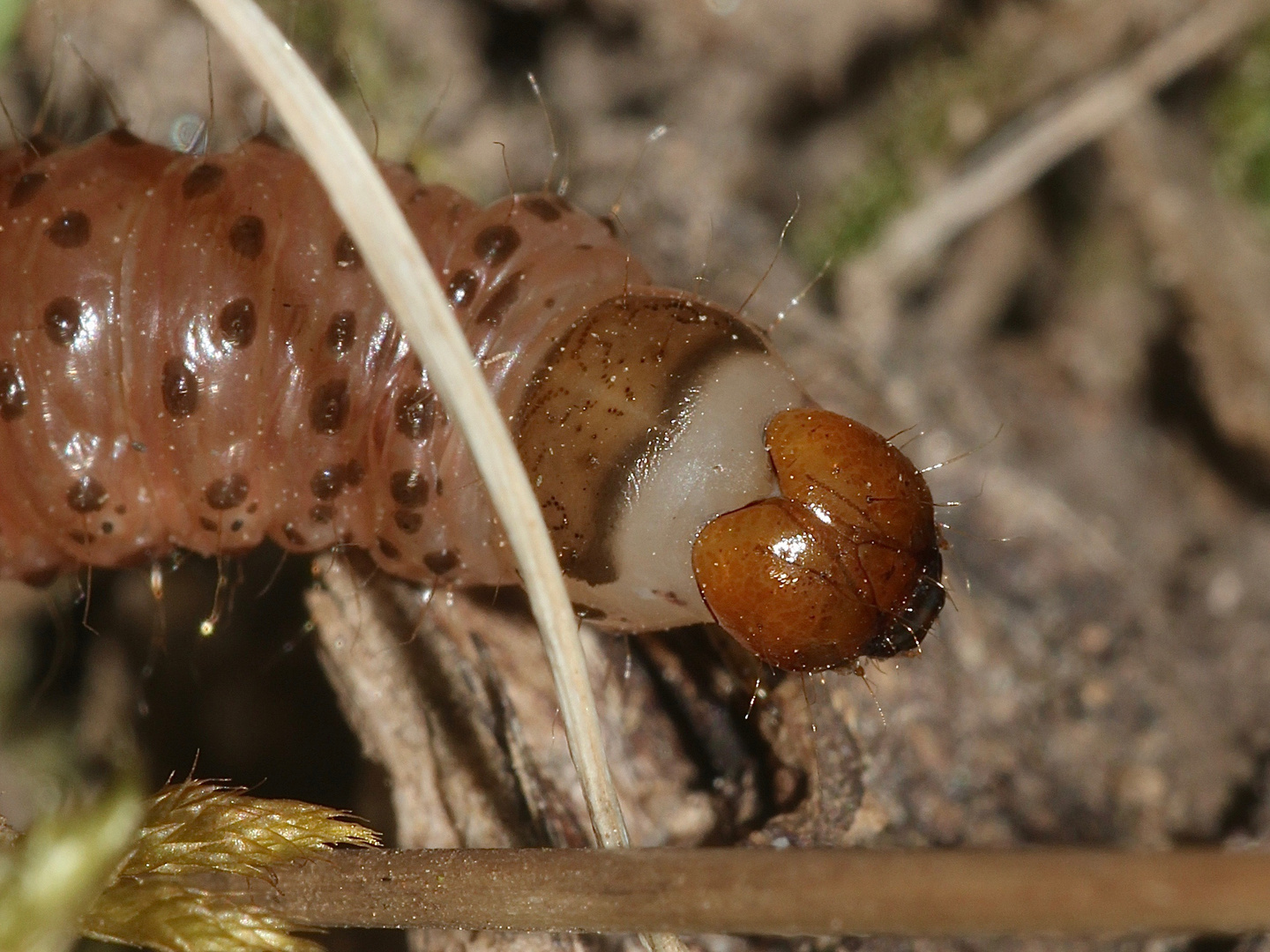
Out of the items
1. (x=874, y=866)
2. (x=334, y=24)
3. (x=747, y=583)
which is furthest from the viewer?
(x=334, y=24)

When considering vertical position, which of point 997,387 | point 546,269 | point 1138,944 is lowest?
point 1138,944

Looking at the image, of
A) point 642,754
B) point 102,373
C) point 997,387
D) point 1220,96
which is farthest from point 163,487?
point 1220,96

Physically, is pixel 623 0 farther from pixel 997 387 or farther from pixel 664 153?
pixel 997 387

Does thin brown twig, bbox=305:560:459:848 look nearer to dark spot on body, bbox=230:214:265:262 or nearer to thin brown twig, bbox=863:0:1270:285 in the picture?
dark spot on body, bbox=230:214:265:262

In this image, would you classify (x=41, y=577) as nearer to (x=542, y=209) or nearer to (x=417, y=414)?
(x=417, y=414)

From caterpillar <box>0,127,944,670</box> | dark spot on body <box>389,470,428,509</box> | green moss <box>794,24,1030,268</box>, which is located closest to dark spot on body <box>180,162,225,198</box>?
caterpillar <box>0,127,944,670</box>

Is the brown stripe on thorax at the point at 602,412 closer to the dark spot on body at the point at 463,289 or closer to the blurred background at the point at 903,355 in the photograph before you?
the dark spot on body at the point at 463,289

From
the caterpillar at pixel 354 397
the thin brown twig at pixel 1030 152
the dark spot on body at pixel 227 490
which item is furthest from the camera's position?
the thin brown twig at pixel 1030 152

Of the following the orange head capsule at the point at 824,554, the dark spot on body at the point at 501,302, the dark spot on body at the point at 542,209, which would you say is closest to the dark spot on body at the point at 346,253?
the dark spot on body at the point at 501,302
